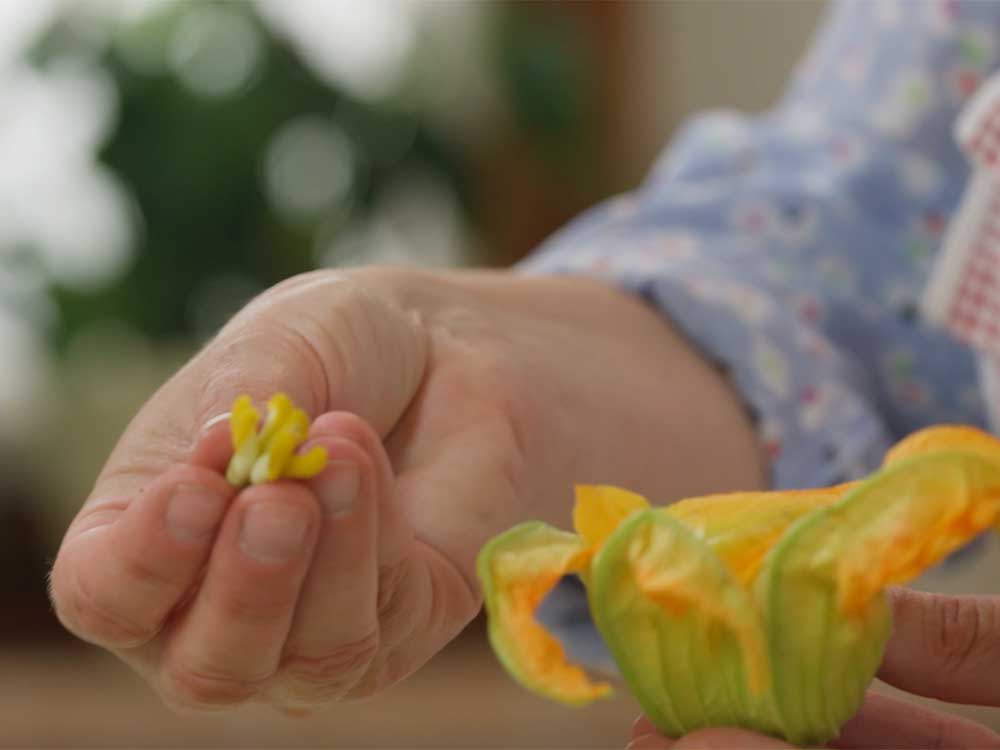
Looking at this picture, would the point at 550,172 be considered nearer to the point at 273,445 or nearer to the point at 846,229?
the point at 846,229

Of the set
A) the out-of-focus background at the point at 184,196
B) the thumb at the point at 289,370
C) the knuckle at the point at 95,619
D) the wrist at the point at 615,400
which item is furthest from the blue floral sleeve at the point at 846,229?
the out-of-focus background at the point at 184,196

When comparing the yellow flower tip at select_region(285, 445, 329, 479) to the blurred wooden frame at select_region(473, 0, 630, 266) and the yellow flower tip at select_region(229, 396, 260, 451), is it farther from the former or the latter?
the blurred wooden frame at select_region(473, 0, 630, 266)

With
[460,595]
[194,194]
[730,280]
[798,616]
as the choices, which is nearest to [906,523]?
[798,616]

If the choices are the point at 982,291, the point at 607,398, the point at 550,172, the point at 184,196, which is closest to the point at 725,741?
the point at 607,398

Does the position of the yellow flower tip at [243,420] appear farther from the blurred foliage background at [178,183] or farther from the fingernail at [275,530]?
the blurred foliage background at [178,183]

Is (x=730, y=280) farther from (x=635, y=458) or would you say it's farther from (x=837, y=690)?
(x=837, y=690)

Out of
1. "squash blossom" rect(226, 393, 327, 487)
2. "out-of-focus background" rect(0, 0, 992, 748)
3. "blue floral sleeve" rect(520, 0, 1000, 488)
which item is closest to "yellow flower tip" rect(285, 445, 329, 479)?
"squash blossom" rect(226, 393, 327, 487)
